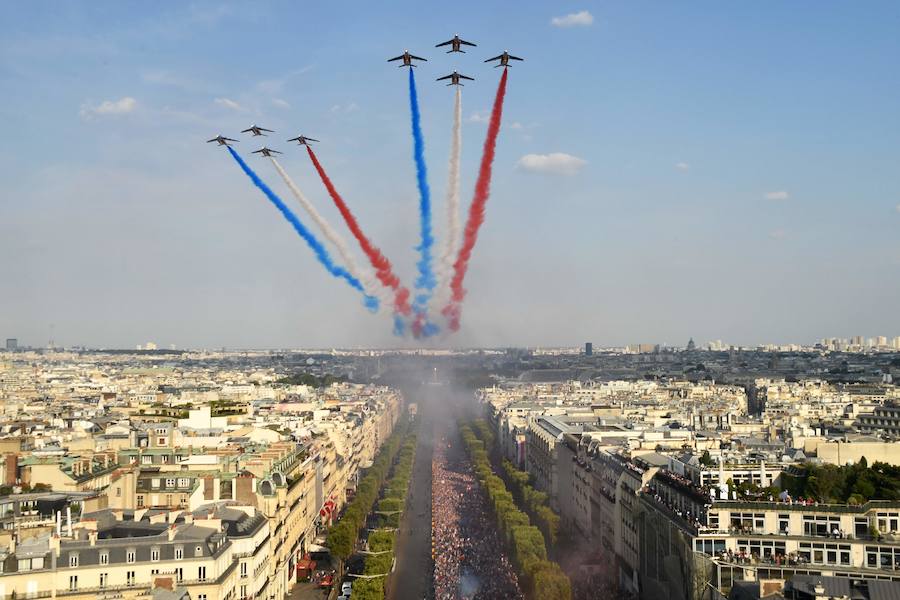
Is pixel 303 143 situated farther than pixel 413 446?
No

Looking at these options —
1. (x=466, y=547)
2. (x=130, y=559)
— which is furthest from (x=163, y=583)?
(x=466, y=547)

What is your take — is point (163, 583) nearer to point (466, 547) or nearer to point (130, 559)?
point (130, 559)

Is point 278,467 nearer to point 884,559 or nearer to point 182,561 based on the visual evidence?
point 182,561

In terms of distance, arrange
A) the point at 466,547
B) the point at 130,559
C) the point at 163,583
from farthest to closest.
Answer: the point at 466,547 < the point at 130,559 < the point at 163,583

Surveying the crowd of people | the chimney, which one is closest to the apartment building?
the chimney

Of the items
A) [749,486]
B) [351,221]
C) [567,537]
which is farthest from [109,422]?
[749,486]

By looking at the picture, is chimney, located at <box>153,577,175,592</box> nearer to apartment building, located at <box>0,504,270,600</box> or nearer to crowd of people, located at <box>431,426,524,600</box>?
apartment building, located at <box>0,504,270,600</box>

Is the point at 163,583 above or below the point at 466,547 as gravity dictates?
above

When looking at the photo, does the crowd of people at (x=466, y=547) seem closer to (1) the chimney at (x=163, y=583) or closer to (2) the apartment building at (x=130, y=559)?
(2) the apartment building at (x=130, y=559)
